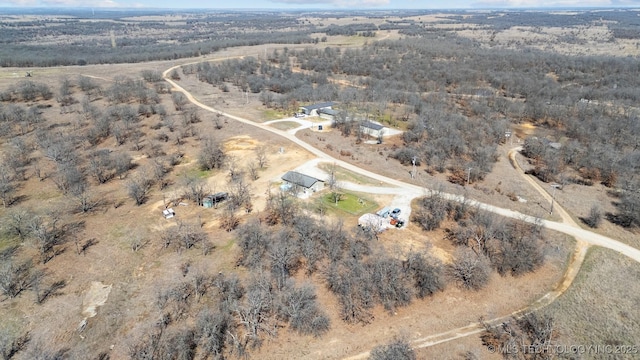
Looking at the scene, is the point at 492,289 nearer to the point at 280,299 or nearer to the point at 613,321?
the point at 613,321

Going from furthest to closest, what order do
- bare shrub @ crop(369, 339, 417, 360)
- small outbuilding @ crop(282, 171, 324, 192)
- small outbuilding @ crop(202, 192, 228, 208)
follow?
small outbuilding @ crop(282, 171, 324, 192)
small outbuilding @ crop(202, 192, 228, 208)
bare shrub @ crop(369, 339, 417, 360)

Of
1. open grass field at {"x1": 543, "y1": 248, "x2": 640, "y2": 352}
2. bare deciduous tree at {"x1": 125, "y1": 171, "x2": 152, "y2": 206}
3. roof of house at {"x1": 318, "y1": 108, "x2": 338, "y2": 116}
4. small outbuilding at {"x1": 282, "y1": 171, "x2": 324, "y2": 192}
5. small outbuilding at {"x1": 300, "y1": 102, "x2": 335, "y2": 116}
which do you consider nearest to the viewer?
open grass field at {"x1": 543, "y1": 248, "x2": 640, "y2": 352}

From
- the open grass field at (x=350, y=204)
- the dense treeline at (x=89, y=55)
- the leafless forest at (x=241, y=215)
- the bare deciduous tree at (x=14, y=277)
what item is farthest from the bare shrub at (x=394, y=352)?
the dense treeline at (x=89, y=55)

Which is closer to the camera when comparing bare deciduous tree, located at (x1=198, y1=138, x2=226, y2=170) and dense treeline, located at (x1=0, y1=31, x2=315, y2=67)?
bare deciduous tree, located at (x1=198, y1=138, x2=226, y2=170)

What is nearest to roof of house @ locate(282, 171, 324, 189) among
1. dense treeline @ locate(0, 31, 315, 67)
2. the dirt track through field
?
the dirt track through field

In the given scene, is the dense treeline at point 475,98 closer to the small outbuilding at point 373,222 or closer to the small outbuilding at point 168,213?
the small outbuilding at point 373,222

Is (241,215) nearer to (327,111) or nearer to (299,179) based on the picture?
(299,179)

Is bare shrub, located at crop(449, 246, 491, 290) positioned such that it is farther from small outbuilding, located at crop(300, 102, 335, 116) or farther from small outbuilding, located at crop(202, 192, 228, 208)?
small outbuilding, located at crop(300, 102, 335, 116)

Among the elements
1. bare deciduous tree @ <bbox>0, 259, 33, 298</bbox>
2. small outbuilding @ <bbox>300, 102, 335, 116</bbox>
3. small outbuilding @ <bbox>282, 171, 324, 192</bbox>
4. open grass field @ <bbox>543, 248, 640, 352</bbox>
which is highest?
small outbuilding @ <bbox>300, 102, 335, 116</bbox>

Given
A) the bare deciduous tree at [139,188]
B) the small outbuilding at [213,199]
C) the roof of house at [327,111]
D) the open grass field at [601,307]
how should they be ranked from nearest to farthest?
the open grass field at [601,307] < the small outbuilding at [213,199] < the bare deciduous tree at [139,188] < the roof of house at [327,111]
